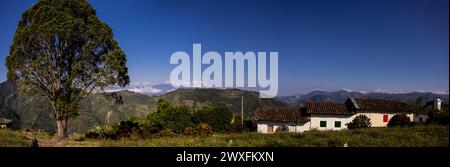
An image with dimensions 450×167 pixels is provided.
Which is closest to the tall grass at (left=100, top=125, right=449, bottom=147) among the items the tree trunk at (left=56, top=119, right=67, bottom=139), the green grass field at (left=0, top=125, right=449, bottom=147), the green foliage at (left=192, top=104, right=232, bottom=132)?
the green grass field at (left=0, top=125, right=449, bottom=147)

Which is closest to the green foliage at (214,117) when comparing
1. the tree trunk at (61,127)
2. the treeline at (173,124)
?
the treeline at (173,124)

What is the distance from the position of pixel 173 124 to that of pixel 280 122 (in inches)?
556

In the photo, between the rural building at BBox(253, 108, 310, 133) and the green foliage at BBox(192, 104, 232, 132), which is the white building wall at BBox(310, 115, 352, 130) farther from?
the green foliage at BBox(192, 104, 232, 132)

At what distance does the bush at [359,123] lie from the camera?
3917cm

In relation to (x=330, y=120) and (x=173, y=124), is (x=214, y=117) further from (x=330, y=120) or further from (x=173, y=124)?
(x=330, y=120)

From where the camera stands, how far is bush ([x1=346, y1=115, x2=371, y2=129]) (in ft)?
129

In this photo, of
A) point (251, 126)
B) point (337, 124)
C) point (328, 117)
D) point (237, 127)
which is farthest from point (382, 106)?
point (237, 127)

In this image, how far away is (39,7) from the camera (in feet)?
70.4

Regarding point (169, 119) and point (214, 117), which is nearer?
point (169, 119)

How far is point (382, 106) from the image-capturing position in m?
44.8
